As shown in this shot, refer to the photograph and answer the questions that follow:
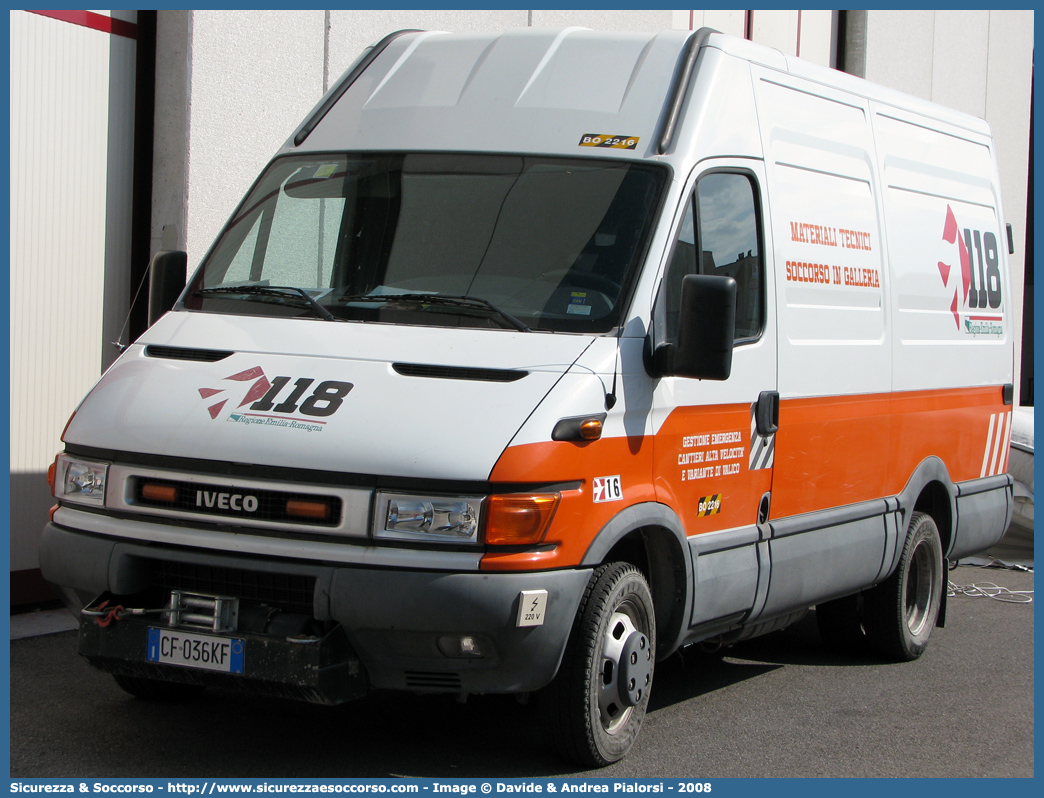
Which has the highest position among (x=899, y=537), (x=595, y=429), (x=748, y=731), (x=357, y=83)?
(x=357, y=83)

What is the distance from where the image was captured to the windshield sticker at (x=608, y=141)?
5641 millimetres

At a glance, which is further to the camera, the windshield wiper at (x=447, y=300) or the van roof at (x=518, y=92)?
the van roof at (x=518, y=92)

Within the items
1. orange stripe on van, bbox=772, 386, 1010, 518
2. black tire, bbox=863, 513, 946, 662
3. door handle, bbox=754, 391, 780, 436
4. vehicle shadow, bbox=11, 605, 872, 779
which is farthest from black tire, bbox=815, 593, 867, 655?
door handle, bbox=754, 391, 780, 436

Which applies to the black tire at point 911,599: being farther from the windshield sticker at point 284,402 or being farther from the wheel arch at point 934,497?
the windshield sticker at point 284,402

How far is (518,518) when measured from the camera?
4.61m

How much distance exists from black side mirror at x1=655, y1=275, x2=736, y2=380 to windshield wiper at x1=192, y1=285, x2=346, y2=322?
132 centimetres

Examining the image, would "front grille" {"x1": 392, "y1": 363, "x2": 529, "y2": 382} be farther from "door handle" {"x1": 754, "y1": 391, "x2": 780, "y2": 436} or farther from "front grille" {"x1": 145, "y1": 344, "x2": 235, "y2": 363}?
"door handle" {"x1": 754, "y1": 391, "x2": 780, "y2": 436}

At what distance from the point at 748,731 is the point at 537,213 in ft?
7.85

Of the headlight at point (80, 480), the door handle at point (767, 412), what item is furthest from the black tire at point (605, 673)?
the headlight at point (80, 480)

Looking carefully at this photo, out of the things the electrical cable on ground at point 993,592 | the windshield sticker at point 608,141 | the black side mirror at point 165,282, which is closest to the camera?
the windshield sticker at point 608,141

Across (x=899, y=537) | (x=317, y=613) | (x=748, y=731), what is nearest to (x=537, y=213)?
(x=317, y=613)

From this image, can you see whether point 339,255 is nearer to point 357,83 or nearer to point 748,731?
point 357,83

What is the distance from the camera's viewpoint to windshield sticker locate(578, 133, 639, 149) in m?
5.64

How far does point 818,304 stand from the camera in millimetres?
6449
